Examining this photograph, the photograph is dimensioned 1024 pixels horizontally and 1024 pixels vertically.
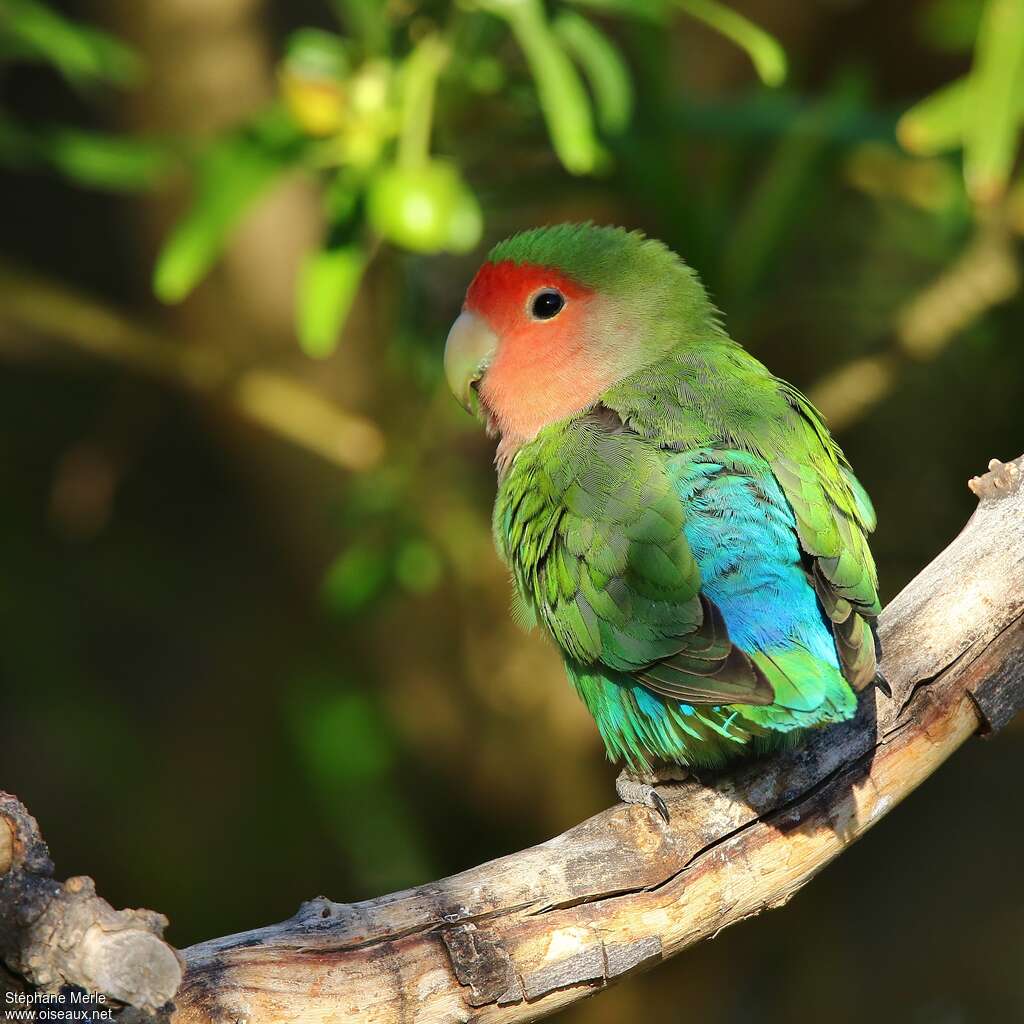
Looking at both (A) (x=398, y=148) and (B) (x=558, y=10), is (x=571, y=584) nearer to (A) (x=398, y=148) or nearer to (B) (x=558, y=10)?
(A) (x=398, y=148)

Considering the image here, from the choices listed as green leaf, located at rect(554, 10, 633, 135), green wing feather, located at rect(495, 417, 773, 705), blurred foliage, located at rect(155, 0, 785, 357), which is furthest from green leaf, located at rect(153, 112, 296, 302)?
green wing feather, located at rect(495, 417, 773, 705)

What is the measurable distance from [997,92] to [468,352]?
1339 millimetres

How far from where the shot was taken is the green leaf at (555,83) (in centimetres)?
297

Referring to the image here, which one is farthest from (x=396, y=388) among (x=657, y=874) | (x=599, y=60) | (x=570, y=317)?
(x=657, y=874)

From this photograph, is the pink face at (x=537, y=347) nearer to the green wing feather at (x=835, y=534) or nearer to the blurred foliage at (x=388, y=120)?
the blurred foliage at (x=388, y=120)

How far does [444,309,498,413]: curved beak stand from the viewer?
314 cm

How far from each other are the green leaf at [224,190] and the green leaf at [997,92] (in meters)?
1.64

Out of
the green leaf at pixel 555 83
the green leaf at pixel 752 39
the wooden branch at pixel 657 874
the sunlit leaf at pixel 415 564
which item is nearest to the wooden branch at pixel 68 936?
the wooden branch at pixel 657 874

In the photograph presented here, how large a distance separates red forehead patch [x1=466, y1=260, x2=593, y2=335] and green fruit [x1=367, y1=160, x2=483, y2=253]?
0.44 feet

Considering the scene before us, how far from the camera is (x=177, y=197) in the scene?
4.41 meters

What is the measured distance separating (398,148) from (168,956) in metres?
2.08

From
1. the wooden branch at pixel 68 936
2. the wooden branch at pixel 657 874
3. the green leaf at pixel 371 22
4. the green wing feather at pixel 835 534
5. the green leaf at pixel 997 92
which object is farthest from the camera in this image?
the green leaf at pixel 371 22

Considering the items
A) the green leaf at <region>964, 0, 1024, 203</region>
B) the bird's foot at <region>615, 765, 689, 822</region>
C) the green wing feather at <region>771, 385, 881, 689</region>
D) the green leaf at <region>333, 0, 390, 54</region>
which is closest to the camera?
the green wing feather at <region>771, 385, 881, 689</region>

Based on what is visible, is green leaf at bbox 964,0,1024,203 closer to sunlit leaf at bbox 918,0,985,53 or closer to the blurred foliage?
the blurred foliage
